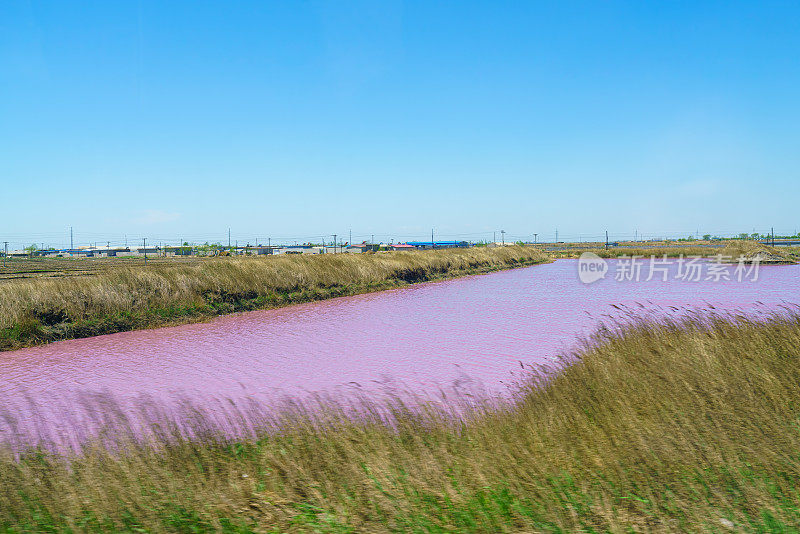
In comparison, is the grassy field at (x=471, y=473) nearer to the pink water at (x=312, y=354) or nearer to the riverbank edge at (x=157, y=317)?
the pink water at (x=312, y=354)

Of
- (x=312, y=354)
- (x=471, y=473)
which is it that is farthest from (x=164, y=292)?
(x=471, y=473)

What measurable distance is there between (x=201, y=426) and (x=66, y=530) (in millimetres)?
2062

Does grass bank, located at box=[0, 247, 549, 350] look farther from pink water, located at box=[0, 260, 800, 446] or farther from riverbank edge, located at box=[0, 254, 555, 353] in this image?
pink water, located at box=[0, 260, 800, 446]

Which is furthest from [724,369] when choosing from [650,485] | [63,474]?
[63,474]

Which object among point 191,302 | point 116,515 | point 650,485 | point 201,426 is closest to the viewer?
→ point 116,515

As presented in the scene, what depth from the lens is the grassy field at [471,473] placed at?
12.0ft

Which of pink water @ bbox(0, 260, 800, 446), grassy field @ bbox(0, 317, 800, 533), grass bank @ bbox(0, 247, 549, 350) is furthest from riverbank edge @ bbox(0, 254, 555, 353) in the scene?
grassy field @ bbox(0, 317, 800, 533)

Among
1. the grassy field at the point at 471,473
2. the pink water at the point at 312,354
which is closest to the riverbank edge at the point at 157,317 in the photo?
the pink water at the point at 312,354

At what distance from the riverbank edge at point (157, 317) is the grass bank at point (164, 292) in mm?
21

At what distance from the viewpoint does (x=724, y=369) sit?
6652mm

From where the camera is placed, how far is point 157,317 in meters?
17.2

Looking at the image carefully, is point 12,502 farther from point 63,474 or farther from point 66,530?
point 66,530

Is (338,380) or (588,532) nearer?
(588,532)

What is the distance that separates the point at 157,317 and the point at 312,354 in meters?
7.88
